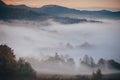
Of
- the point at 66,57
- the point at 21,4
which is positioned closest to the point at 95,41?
the point at 66,57

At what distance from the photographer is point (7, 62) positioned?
3.51 metres

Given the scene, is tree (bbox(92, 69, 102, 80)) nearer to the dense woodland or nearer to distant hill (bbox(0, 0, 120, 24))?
the dense woodland

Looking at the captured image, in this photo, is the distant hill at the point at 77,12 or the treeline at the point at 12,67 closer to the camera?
the treeline at the point at 12,67

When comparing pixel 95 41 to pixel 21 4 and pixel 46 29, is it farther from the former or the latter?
pixel 21 4

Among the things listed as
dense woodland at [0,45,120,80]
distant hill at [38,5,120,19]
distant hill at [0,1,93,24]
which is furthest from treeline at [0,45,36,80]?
distant hill at [38,5,120,19]

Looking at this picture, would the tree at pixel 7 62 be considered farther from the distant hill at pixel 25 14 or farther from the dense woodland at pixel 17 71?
the distant hill at pixel 25 14

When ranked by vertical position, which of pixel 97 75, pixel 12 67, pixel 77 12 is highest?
pixel 77 12

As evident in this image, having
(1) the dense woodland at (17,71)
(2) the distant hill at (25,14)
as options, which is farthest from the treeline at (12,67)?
(2) the distant hill at (25,14)

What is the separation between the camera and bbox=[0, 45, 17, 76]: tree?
3.50 metres

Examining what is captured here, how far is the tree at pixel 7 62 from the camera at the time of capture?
3.50 meters

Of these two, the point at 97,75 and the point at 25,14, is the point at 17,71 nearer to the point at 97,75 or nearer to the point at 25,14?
the point at 25,14

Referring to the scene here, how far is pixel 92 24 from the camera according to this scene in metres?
3.66

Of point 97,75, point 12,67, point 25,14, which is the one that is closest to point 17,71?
point 12,67

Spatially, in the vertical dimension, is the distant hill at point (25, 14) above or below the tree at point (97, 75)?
above
